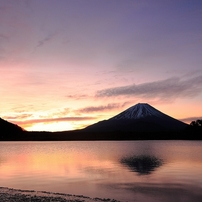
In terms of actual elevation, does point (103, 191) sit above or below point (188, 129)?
below

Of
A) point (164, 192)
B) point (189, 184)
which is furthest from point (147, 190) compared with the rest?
point (189, 184)

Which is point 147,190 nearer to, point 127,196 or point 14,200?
point 127,196

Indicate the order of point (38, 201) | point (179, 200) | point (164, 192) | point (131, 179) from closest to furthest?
point (38, 201) < point (179, 200) < point (164, 192) < point (131, 179)

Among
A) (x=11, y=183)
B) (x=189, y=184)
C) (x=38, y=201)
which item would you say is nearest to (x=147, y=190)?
(x=189, y=184)

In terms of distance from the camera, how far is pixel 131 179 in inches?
1033

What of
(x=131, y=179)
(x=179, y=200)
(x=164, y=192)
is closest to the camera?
(x=179, y=200)

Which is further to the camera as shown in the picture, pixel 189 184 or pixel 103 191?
pixel 189 184

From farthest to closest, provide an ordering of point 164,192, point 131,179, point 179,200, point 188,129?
point 188,129, point 131,179, point 164,192, point 179,200

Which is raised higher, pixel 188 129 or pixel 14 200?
pixel 188 129

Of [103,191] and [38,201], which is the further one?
[103,191]

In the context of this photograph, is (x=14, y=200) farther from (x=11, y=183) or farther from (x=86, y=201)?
(x=11, y=183)

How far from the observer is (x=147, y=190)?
2112 centimetres

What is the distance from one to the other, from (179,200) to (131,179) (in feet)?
27.7

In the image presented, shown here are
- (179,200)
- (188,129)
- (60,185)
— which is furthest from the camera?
Result: (188,129)
